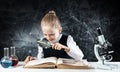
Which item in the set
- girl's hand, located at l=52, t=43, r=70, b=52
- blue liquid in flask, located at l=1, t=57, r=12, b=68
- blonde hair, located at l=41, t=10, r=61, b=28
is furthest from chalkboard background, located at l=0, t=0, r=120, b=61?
blue liquid in flask, located at l=1, t=57, r=12, b=68

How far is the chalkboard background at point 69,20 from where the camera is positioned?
2.49 metres

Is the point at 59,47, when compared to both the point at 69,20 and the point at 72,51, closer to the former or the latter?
the point at 72,51

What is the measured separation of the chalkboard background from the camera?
2.49 meters

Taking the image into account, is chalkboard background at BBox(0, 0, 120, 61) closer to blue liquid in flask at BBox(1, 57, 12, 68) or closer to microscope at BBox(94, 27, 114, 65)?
microscope at BBox(94, 27, 114, 65)

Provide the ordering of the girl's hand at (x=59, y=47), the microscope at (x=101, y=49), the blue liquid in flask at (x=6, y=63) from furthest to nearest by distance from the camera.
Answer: the girl's hand at (x=59, y=47)
the microscope at (x=101, y=49)
the blue liquid in flask at (x=6, y=63)

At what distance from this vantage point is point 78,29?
8.21ft

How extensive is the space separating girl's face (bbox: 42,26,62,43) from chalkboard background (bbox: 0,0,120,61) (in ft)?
0.20

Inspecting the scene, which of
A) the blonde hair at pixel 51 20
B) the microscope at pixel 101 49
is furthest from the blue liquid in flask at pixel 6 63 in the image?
the microscope at pixel 101 49

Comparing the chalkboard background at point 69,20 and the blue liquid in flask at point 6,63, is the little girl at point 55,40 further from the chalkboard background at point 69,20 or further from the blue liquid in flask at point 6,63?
the blue liquid in flask at point 6,63

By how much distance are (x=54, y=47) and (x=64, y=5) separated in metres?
0.40

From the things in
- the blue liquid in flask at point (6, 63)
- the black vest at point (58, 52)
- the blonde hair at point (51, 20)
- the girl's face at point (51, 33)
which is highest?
the blonde hair at point (51, 20)

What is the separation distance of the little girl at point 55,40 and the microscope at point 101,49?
190mm

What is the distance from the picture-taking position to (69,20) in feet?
8.19

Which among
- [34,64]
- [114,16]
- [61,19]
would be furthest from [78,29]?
[34,64]
